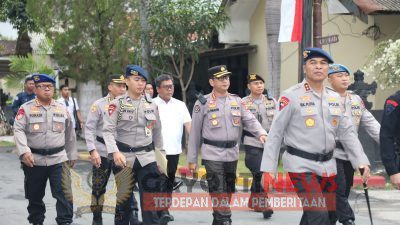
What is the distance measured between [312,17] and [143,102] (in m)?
7.42

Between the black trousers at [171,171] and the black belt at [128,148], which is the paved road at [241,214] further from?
the black belt at [128,148]

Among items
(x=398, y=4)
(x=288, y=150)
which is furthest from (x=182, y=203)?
(x=398, y=4)

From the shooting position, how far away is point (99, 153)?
1008cm

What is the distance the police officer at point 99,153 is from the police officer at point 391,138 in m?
4.01

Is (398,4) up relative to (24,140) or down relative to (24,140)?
up

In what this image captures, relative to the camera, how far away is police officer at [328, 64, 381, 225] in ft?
27.0

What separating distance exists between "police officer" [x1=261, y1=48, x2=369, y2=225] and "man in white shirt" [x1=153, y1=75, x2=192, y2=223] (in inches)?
125

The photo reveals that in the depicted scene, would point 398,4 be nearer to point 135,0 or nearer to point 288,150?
point 135,0

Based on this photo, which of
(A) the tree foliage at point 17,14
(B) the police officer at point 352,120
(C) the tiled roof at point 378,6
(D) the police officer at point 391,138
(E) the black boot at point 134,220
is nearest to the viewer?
(D) the police officer at point 391,138

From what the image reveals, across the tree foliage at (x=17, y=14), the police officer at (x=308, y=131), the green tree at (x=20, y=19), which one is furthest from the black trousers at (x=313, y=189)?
the tree foliage at (x=17, y=14)

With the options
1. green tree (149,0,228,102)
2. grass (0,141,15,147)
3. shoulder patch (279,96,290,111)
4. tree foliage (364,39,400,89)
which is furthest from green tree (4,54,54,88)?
shoulder patch (279,96,290,111)

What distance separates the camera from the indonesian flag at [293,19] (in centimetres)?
1428

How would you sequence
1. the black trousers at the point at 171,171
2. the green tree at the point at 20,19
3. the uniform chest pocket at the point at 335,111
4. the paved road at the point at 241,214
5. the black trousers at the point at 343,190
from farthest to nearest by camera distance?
the green tree at the point at 20,19 → the black trousers at the point at 171,171 → the paved road at the point at 241,214 → the black trousers at the point at 343,190 → the uniform chest pocket at the point at 335,111

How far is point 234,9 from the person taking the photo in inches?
870
